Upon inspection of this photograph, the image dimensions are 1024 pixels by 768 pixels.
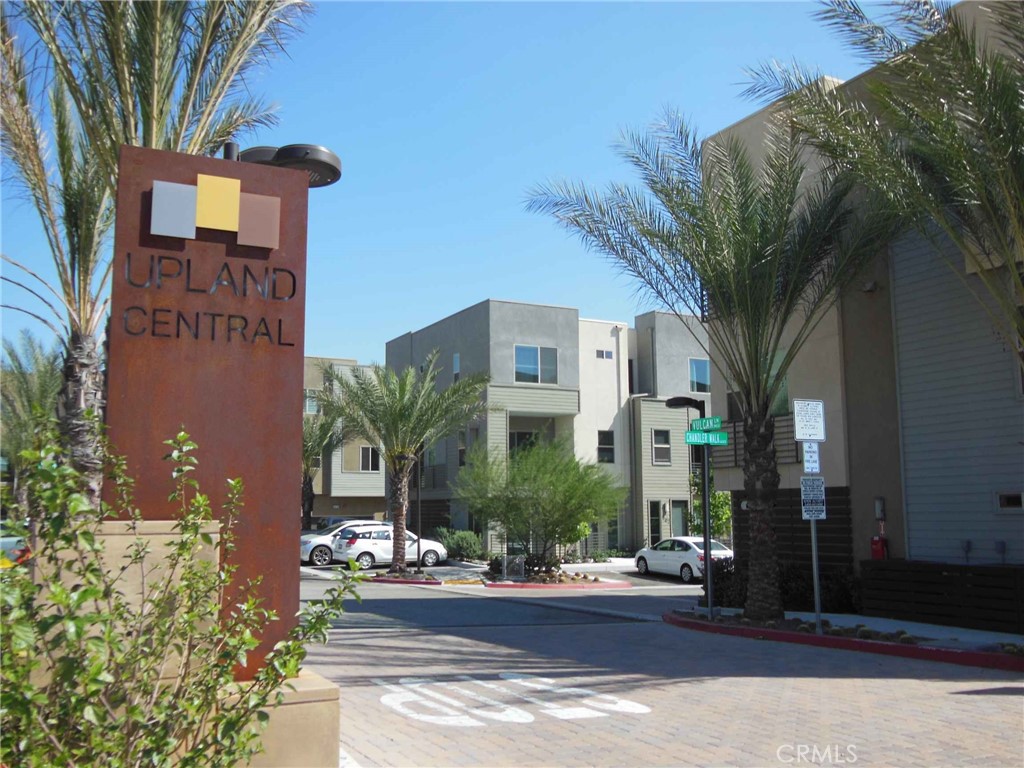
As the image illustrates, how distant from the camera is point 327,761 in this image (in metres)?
5.45

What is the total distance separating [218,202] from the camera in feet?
19.4

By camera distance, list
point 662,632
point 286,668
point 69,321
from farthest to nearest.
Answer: point 662,632, point 69,321, point 286,668

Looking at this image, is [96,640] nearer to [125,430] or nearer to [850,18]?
[125,430]

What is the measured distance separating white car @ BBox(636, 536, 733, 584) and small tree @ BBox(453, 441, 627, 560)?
2606 mm

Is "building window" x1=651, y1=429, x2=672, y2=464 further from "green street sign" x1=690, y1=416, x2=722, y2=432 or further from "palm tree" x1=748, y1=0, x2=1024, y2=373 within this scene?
"palm tree" x1=748, y1=0, x2=1024, y2=373

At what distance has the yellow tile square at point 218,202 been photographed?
589 cm

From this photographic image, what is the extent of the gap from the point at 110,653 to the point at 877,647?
38.0ft

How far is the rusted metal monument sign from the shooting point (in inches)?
222

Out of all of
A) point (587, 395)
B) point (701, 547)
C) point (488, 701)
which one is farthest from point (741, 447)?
point (587, 395)

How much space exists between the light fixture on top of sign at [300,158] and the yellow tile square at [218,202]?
45 centimetres

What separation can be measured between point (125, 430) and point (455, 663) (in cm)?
737

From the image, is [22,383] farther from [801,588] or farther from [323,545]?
[801,588]

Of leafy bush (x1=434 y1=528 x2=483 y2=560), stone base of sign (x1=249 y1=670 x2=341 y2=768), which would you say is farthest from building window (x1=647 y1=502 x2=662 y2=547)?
stone base of sign (x1=249 y1=670 x2=341 y2=768)

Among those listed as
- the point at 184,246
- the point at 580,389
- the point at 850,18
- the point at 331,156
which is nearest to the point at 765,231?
the point at 850,18
